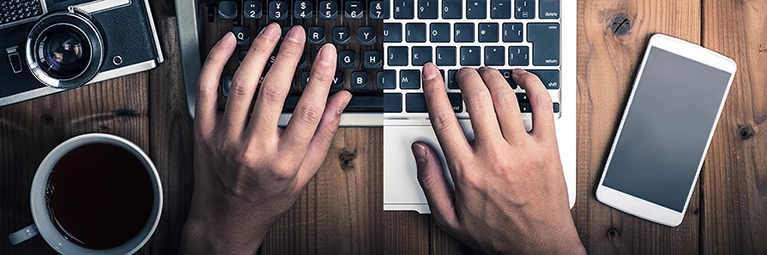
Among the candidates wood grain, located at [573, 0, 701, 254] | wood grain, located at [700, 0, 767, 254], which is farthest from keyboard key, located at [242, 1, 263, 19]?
wood grain, located at [700, 0, 767, 254]

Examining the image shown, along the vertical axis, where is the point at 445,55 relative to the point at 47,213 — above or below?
above

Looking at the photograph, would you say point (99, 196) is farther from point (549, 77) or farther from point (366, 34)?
point (549, 77)

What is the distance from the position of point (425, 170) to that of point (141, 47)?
323 mm

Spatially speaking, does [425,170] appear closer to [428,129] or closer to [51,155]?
[428,129]

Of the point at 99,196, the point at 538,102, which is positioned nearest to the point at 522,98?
the point at 538,102

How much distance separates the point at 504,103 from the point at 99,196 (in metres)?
0.42

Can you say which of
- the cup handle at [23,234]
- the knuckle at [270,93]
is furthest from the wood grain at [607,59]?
the cup handle at [23,234]

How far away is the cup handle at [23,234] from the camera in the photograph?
0.61 meters

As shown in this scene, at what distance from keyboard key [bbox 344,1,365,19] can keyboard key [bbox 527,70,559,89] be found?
17 cm

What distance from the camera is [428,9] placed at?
60 centimetres

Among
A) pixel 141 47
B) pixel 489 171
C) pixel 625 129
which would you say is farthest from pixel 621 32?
pixel 141 47

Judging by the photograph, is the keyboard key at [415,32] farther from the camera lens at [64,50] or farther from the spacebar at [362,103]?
the camera lens at [64,50]

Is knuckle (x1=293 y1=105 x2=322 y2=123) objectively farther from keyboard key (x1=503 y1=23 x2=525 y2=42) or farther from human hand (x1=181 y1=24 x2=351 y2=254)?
keyboard key (x1=503 y1=23 x2=525 y2=42)

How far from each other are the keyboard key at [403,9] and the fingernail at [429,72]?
50 mm
